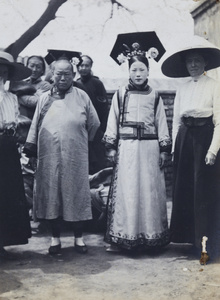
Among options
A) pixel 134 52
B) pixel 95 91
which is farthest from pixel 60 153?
pixel 95 91

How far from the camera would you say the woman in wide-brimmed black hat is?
3.96 meters

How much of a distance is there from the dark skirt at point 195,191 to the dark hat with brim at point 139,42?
868mm

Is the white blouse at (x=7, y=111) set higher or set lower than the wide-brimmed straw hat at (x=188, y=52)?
lower

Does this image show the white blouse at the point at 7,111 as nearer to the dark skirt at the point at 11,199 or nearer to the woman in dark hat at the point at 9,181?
the woman in dark hat at the point at 9,181

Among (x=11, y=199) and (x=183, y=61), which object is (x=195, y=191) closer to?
(x=183, y=61)

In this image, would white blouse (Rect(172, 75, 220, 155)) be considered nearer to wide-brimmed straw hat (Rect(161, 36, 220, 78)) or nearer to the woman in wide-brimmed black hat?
the woman in wide-brimmed black hat

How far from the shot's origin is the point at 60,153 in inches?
163

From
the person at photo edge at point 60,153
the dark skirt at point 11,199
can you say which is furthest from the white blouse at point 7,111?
the person at photo edge at point 60,153

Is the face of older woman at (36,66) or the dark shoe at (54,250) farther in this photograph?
the face of older woman at (36,66)

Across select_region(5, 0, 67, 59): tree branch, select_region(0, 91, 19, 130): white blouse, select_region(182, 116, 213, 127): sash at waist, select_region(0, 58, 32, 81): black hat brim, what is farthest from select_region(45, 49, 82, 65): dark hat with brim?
select_region(182, 116, 213, 127): sash at waist

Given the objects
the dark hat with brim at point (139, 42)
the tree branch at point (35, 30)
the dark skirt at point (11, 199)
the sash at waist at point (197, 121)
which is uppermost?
the tree branch at point (35, 30)

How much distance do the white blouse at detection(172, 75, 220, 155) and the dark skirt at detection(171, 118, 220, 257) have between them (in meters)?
0.11

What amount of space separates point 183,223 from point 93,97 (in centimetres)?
284

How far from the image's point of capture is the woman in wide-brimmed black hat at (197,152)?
3955mm
